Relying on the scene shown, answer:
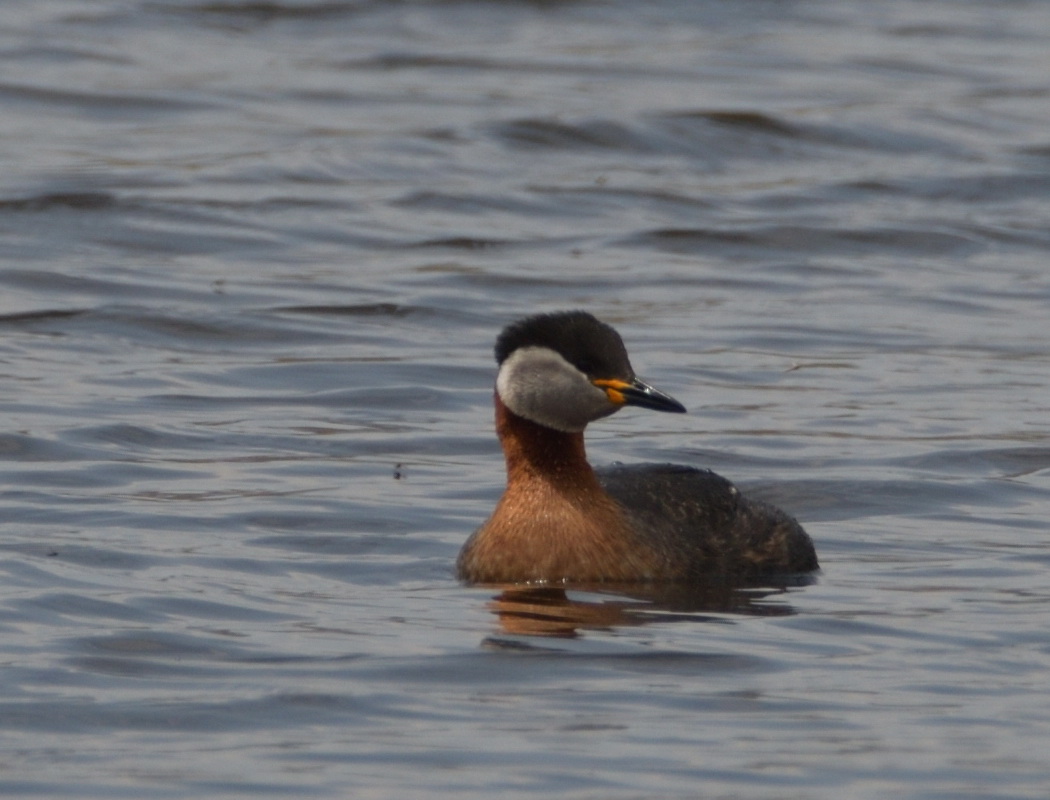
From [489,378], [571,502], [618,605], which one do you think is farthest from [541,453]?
[489,378]

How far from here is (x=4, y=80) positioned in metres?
26.4

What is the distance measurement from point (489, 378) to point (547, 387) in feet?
18.0

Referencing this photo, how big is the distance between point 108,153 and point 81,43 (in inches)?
240

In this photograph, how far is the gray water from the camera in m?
7.89

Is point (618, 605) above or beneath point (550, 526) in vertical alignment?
beneath

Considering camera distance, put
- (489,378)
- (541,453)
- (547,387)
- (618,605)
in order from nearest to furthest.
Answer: (618,605), (547,387), (541,453), (489,378)

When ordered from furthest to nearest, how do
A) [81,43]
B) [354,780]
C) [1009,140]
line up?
[81,43]
[1009,140]
[354,780]

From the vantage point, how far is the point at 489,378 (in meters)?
15.9

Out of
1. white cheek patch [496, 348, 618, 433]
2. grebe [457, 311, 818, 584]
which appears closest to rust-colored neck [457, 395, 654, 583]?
grebe [457, 311, 818, 584]

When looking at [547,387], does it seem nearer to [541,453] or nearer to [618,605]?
[541,453]

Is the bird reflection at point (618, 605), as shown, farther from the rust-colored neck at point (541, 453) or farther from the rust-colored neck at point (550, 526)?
the rust-colored neck at point (541, 453)

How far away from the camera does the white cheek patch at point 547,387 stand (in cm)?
1035

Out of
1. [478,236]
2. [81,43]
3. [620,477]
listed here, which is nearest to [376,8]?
[81,43]

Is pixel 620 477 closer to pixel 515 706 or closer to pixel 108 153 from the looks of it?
pixel 515 706
